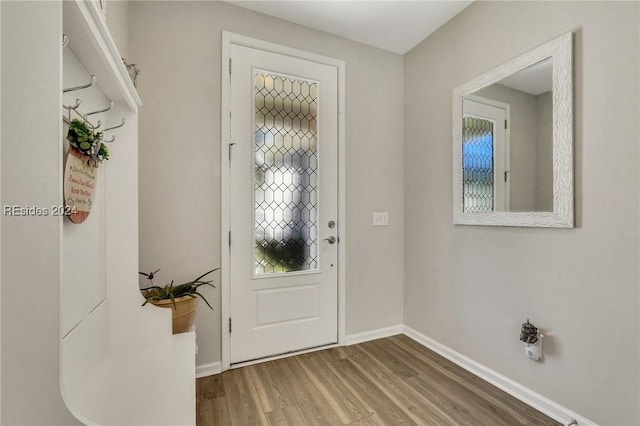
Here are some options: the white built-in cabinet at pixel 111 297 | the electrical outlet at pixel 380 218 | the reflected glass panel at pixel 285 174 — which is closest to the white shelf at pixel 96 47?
the white built-in cabinet at pixel 111 297

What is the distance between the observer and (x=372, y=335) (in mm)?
2545

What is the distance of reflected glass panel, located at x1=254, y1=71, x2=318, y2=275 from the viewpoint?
85.3 inches

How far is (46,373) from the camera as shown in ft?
1.58

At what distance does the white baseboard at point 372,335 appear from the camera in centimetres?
245

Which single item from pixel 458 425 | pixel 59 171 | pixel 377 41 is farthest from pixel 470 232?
pixel 59 171

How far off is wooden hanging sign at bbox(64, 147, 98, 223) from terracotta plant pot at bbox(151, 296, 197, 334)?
820 millimetres

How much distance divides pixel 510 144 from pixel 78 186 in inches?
86.3

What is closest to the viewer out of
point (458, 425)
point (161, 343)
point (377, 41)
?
point (161, 343)

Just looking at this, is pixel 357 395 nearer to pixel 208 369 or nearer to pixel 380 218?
pixel 208 369

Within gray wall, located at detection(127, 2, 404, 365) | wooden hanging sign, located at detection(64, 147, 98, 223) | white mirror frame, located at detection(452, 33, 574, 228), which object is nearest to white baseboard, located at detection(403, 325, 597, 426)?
gray wall, located at detection(127, 2, 404, 365)

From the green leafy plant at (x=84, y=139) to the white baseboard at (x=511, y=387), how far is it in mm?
2446

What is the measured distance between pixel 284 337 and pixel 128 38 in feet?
7.56

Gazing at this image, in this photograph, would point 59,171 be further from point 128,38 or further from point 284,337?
point 284,337

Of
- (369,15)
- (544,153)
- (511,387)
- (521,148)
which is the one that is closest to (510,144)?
(521,148)
